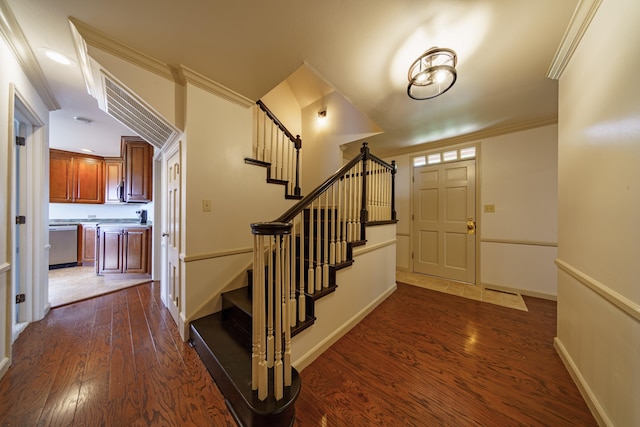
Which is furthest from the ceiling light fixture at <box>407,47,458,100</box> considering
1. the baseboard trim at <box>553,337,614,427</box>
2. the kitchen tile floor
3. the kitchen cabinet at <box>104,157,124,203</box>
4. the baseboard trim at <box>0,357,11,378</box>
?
the kitchen cabinet at <box>104,157,124,203</box>

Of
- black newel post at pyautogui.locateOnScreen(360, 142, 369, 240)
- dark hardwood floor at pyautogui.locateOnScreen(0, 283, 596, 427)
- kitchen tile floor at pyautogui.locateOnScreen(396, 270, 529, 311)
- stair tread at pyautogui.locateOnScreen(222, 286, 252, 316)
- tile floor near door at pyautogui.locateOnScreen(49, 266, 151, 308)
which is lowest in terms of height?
dark hardwood floor at pyautogui.locateOnScreen(0, 283, 596, 427)

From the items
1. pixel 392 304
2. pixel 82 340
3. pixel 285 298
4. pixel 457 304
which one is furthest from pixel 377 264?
pixel 82 340

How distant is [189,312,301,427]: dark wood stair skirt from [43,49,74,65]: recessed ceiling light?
241cm

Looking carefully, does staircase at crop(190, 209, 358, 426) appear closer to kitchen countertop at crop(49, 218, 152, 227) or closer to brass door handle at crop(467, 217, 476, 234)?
brass door handle at crop(467, 217, 476, 234)

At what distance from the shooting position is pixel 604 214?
3.64ft

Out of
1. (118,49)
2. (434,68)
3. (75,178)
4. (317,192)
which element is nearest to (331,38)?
(434,68)

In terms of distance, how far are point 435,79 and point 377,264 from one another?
1930 millimetres

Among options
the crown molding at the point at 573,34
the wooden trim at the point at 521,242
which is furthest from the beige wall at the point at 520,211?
the crown molding at the point at 573,34

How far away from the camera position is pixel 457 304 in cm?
258

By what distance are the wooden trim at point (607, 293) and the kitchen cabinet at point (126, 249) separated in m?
5.02

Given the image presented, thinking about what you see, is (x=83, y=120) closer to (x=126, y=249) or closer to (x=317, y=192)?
(x=126, y=249)

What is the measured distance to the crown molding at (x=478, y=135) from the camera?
8.96 feet

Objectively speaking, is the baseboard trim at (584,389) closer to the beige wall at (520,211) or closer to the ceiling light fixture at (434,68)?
the beige wall at (520,211)

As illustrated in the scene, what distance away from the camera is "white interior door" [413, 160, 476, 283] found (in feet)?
10.8
